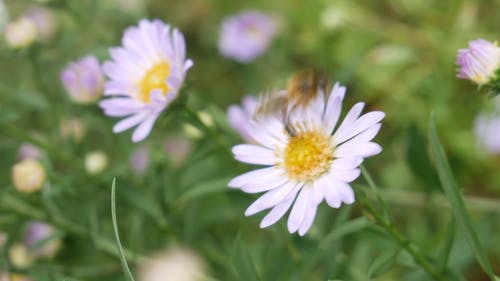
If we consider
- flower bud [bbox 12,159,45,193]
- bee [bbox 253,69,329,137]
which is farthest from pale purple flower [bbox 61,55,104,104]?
bee [bbox 253,69,329,137]

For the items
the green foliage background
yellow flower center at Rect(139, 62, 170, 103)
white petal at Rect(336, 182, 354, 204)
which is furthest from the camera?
the green foliage background

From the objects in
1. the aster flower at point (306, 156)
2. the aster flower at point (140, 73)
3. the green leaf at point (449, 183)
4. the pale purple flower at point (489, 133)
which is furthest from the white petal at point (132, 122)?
the pale purple flower at point (489, 133)

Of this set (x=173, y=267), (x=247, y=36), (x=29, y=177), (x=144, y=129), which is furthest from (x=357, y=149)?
(x=247, y=36)

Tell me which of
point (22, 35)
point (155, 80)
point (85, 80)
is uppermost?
point (22, 35)

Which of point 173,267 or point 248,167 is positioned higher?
point 248,167

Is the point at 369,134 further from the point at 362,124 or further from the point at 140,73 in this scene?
the point at 140,73

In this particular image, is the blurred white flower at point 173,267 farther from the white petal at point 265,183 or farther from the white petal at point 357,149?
the white petal at point 357,149

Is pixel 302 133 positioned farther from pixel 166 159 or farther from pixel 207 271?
pixel 207 271

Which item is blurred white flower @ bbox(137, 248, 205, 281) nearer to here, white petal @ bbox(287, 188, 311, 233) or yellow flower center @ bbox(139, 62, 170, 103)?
yellow flower center @ bbox(139, 62, 170, 103)
